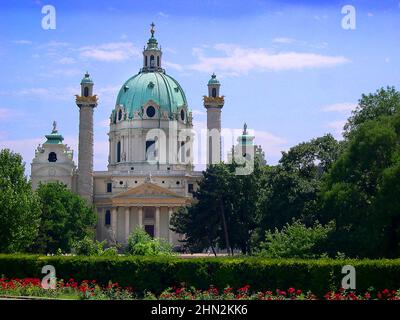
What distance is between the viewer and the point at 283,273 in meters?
39.1

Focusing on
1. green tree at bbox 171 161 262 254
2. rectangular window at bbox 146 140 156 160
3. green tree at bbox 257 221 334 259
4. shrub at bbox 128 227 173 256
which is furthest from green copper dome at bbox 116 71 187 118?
green tree at bbox 257 221 334 259

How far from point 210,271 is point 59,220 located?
53.7 meters

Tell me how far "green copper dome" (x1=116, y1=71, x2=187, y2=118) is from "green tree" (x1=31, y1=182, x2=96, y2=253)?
3011 cm

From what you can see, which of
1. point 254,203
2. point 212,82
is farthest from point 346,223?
point 212,82

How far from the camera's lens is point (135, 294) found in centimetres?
4088

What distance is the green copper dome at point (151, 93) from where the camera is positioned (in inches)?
5017

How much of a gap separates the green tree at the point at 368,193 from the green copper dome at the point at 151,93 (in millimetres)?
70819

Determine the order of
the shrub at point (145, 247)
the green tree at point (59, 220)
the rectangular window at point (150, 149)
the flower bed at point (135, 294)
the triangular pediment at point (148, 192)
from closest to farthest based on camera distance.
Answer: the flower bed at point (135, 294)
the shrub at point (145, 247)
the green tree at point (59, 220)
the triangular pediment at point (148, 192)
the rectangular window at point (150, 149)

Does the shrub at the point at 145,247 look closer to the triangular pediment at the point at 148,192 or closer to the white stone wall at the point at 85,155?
the triangular pediment at the point at 148,192

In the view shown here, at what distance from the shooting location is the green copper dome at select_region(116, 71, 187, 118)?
127 meters

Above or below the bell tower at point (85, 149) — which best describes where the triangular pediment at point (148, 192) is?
below

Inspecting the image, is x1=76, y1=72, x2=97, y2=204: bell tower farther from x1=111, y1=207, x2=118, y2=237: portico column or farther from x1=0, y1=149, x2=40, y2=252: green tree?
x1=0, y1=149, x2=40, y2=252: green tree

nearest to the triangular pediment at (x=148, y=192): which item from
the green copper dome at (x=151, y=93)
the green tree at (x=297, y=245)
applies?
the green copper dome at (x=151, y=93)

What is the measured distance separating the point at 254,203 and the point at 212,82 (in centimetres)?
3699
